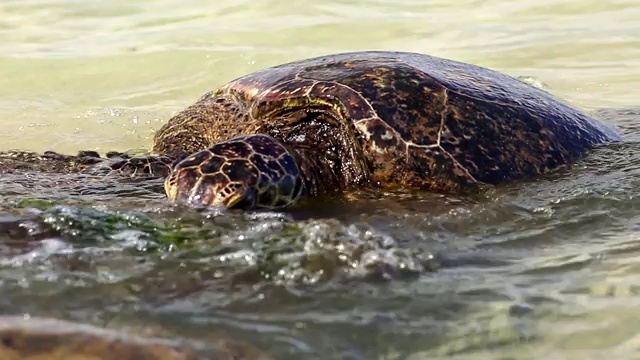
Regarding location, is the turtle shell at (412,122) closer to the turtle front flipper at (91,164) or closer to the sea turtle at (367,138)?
the sea turtle at (367,138)

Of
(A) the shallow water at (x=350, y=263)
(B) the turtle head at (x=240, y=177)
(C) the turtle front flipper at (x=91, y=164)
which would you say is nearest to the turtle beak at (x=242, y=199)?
(B) the turtle head at (x=240, y=177)

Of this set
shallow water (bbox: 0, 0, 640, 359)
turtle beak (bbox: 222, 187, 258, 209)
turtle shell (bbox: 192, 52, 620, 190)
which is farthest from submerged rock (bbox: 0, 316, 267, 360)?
turtle shell (bbox: 192, 52, 620, 190)

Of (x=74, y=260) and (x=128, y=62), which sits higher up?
(x=128, y=62)

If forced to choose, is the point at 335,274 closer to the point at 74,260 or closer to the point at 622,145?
the point at 74,260

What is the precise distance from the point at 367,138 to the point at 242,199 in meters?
0.77

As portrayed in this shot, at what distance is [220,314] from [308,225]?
84 centimetres

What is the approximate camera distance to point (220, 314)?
8.22 feet

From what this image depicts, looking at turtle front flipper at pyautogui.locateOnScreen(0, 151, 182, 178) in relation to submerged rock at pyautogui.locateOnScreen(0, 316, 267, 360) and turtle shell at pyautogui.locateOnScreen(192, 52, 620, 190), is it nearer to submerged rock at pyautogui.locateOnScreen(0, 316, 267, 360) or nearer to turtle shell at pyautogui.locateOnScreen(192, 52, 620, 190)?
turtle shell at pyautogui.locateOnScreen(192, 52, 620, 190)

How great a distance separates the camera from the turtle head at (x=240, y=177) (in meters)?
3.61

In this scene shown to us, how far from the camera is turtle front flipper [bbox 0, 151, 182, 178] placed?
4.26 meters

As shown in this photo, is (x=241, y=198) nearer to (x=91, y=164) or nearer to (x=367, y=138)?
(x=367, y=138)

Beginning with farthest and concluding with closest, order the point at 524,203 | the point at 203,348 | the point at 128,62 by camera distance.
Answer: the point at 128,62, the point at 524,203, the point at 203,348

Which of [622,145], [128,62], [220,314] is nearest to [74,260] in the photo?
[220,314]

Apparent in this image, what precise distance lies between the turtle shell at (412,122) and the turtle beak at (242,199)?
653 mm
